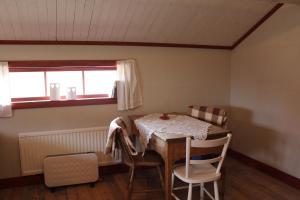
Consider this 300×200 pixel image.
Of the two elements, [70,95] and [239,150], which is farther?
[239,150]

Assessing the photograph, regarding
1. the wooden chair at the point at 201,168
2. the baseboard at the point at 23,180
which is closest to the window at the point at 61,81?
the baseboard at the point at 23,180

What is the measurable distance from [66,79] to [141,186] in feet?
5.29

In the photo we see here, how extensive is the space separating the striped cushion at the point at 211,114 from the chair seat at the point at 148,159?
2.72 ft

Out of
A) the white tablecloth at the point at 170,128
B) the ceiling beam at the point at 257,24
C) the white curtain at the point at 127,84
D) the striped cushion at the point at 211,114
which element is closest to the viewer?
the white tablecloth at the point at 170,128

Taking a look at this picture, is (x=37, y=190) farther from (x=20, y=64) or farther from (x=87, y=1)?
(x=87, y=1)

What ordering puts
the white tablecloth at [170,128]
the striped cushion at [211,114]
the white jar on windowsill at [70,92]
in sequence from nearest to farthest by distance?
the white tablecloth at [170,128] → the striped cushion at [211,114] → the white jar on windowsill at [70,92]

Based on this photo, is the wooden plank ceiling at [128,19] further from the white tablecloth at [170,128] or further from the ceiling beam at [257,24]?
the white tablecloth at [170,128]

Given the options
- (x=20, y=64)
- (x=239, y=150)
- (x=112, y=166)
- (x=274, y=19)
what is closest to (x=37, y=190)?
(x=112, y=166)

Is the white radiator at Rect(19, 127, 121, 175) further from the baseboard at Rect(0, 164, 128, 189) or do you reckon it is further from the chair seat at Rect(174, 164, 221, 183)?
the chair seat at Rect(174, 164, 221, 183)

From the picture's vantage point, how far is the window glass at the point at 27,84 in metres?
3.11

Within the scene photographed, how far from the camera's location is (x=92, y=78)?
342cm

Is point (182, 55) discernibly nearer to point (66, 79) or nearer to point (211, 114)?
point (211, 114)

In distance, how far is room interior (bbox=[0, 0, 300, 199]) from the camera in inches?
110

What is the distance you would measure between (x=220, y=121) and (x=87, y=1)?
1.90 metres
